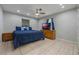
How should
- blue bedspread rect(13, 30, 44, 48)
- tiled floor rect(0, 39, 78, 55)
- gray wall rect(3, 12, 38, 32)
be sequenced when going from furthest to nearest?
1. blue bedspread rect(13, 30, 44, 48)
2. gray wall rect(3, 12, 38, 32)
3. tiled floor rect(0, 39, 78, 55)

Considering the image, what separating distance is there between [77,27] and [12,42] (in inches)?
111

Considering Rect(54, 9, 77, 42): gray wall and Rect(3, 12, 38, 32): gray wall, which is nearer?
Rect(3, 12, 38, 32): gray wall

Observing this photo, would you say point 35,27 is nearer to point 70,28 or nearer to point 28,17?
point 28,17

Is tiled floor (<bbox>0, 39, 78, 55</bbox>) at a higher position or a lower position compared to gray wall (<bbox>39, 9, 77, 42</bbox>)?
lower

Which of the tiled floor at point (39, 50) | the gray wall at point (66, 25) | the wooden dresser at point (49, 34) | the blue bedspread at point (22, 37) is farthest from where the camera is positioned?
the wooden dresser at point (49, 34)

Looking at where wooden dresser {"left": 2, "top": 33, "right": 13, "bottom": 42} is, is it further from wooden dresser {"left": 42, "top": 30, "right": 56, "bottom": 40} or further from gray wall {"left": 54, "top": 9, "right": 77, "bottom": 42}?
gray wall {"left": 54, "top": 9, "right": 77, "bottom": 42}

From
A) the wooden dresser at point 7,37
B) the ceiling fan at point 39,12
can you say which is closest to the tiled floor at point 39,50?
the wooden dresser at point 7,37

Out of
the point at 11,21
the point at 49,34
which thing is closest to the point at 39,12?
the point at 11,21

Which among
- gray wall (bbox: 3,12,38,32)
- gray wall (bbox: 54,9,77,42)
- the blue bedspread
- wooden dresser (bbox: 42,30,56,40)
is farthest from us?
wooden dresser (bbox: 42,30,56,40)

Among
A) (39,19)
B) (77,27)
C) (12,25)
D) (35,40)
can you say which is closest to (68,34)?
(77,27)

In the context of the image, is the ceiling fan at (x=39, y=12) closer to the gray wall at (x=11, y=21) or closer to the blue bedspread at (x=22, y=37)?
the gray wall at (x=11, y=21)

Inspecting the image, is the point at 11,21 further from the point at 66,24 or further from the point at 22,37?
the point at 66,24

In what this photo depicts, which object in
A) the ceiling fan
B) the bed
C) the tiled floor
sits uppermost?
the ceiling fan

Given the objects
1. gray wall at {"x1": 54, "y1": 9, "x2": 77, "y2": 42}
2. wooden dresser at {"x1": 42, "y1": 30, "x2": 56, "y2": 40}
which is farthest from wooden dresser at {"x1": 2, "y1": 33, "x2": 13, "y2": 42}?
gray wall at {"x1": 54, "y1": 9, "x2": 77, "y2": 42}
